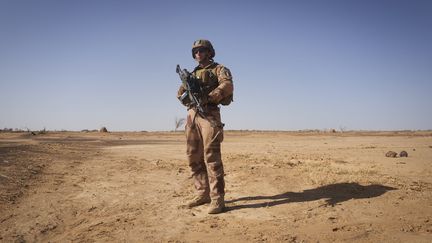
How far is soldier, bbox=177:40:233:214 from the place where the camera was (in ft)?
13.5

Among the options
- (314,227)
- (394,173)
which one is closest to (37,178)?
(314,227)

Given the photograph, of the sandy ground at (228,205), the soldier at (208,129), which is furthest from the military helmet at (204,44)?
the sandy ground at (228,205)

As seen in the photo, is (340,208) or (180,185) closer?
(340,208)

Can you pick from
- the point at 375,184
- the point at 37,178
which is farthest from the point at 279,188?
the point at 37,178

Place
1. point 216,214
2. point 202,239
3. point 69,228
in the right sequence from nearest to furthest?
1. point 202,239
2. point 69,228
3. point 216,214

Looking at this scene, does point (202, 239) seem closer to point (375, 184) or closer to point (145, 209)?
point (145, 209)

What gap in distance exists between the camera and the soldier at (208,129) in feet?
13.5

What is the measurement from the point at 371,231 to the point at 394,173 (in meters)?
3.56

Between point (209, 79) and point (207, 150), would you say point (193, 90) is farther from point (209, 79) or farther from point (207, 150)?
point (207, 150)

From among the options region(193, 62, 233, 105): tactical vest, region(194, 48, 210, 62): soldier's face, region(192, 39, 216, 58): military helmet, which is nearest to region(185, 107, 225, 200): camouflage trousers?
region(193, 62, 233, 105): tactical vest

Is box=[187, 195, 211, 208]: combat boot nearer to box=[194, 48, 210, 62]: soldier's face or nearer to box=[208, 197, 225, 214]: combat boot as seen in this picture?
box=[208, 197, 225, 214]: combat boot

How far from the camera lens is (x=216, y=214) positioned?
13.0ft

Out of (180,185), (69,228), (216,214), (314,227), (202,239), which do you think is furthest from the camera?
(180,185)

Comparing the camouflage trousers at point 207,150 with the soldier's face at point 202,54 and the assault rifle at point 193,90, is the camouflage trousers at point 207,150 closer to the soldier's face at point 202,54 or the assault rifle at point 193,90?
the assault rifle at point 193,90
